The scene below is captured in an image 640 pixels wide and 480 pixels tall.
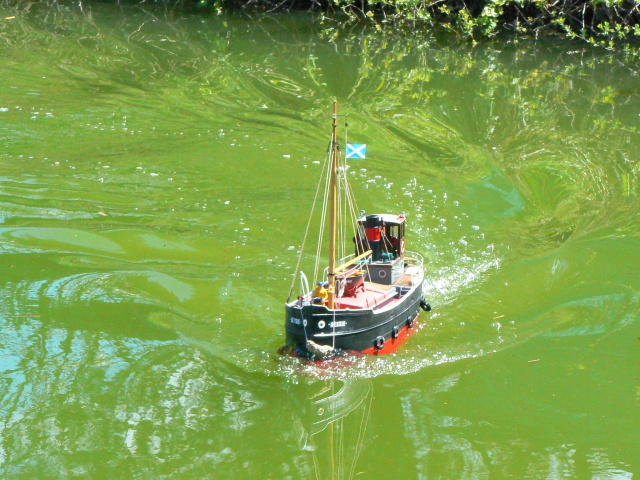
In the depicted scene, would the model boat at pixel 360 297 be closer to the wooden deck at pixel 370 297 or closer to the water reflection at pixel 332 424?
the wooden deck at pixel 370 297

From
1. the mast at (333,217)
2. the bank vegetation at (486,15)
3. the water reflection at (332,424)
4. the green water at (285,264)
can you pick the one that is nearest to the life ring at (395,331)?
the green water at (285,264)

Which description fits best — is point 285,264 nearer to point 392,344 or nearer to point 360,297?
point 360,297

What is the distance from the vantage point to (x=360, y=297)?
14.9 metres

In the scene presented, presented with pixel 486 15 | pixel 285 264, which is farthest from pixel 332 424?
pixel 486 15

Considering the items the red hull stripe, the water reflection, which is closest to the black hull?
the red hull stripe

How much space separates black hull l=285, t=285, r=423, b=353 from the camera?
44.9 feet

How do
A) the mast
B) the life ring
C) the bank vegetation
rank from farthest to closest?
the bank vegetation < the life ring < the mast

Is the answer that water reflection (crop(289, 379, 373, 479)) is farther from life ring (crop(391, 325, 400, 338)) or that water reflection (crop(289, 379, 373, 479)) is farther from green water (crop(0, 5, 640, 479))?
life ring (crop(391, 325, 400, 338))

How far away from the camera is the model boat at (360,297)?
45.2ft

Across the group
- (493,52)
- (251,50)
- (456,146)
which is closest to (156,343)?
(456,146)

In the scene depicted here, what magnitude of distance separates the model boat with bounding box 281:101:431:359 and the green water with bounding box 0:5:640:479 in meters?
0.42

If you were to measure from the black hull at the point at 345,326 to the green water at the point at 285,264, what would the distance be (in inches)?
15.5

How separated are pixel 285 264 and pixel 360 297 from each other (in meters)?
3.00

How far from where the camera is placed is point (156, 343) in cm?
1460
